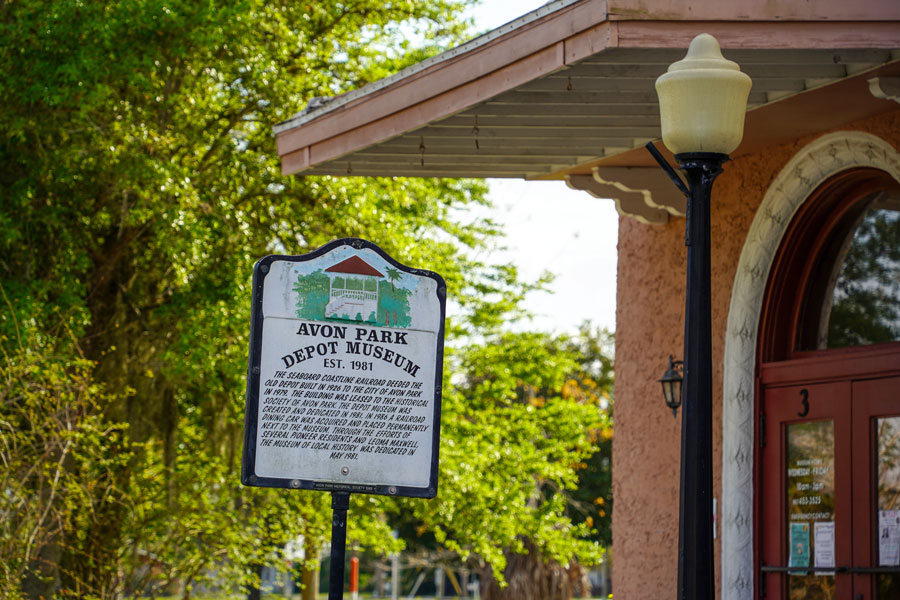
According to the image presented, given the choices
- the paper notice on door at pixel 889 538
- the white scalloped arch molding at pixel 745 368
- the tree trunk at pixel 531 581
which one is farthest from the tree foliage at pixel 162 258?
the tree trunk at pixel 531 581

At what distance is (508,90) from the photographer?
268 inches

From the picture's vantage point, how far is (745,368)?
866 cm

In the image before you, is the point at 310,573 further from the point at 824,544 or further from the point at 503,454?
the point at 824,544

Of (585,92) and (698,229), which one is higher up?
(585,92)

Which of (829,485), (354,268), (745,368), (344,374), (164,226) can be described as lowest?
(829,485)

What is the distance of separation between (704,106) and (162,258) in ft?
35.7

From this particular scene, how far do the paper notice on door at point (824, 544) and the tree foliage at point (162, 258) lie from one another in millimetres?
6443

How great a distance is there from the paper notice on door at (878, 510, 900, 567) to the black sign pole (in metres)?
4.06

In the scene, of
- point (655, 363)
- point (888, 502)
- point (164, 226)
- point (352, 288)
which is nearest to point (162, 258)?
point (164, 226)

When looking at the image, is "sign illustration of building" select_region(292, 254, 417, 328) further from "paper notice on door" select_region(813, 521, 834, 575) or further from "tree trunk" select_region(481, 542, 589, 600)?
"tree trunk" select_region(481, 542, 589, 600)

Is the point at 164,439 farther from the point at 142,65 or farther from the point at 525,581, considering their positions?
the point at 525,581

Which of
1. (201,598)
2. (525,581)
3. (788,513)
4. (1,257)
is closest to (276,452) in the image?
(788,513)

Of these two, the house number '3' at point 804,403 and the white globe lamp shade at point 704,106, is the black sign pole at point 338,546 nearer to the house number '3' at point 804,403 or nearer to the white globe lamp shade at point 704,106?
the white globe lamp shade at point 704,106

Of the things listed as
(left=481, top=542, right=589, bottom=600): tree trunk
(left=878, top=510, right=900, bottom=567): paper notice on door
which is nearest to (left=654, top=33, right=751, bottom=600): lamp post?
(left=878, top=510, right=900, bottom=567): paper notice on door
